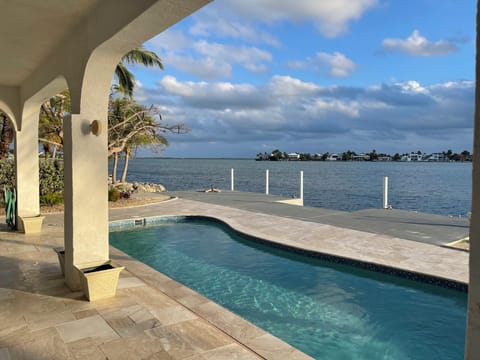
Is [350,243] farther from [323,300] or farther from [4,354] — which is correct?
[4,354]

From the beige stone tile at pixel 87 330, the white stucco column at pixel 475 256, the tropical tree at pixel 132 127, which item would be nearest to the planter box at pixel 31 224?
the beige stone tile at pixel 87 330

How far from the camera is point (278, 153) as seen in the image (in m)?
62.5

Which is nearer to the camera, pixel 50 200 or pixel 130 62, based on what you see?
pixel 50 200

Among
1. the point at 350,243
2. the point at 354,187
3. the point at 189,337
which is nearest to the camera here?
the point at 189,337

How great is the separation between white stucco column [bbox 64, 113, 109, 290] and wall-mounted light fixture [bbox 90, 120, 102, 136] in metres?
0.05

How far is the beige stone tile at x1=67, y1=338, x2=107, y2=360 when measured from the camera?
8.37 ft

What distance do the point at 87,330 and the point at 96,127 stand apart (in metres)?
2.04

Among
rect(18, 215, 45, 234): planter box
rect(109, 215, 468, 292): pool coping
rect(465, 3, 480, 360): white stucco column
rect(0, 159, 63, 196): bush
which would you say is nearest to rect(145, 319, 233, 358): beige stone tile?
rect(465, 3, 480, 360): white stucco column

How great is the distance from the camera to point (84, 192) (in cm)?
381

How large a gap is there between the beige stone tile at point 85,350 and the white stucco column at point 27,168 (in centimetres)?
508

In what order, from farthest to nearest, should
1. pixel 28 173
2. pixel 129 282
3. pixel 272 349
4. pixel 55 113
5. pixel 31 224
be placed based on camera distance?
pixel 55 113 < pixel 28 173 < pixel 31 224 < pixel 129 282 < pixel 272 349

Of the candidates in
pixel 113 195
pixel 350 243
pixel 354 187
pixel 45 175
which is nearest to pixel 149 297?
pixel 350 243

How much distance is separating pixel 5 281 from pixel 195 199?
355 inches

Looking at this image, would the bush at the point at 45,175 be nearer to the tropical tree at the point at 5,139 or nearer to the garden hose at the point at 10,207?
the tropical tree at the point at 5,139
